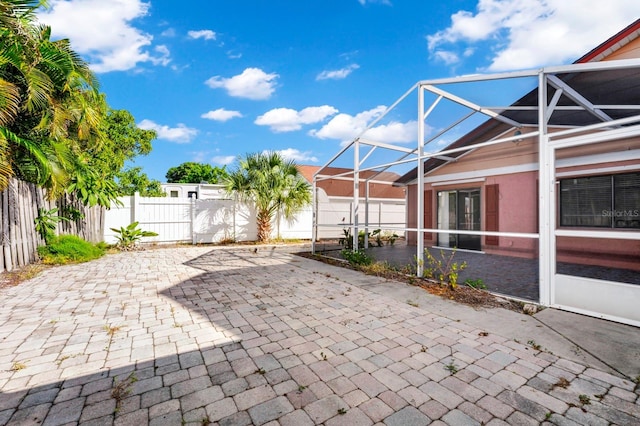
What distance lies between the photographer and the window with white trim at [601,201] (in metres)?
6.27

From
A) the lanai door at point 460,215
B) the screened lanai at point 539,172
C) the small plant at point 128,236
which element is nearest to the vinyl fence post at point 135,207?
the small plant at point 128,236

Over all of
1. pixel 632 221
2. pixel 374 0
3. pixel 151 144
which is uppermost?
pixel 374 0

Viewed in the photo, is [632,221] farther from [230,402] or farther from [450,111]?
[230,402]

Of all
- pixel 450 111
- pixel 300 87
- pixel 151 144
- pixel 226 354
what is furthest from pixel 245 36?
pixel 226 354

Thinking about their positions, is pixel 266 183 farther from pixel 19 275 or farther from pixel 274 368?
pixel 274 368

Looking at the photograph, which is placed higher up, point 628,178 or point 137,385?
point 628,178

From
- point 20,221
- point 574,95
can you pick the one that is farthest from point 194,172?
point 574,95

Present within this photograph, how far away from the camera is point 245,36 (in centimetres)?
1209

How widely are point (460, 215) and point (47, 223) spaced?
1150 centimetres

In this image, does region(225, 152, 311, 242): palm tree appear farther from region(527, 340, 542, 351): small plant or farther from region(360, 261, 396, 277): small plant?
region(527, 340, 542, 351): small plant

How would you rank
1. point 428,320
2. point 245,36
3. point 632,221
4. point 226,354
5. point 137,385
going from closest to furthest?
point 137,385
point 226,354
point 428,320
point 632,221
point 245,36

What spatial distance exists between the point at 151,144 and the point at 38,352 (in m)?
20.2

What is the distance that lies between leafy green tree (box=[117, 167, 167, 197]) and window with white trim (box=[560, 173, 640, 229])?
19966mm

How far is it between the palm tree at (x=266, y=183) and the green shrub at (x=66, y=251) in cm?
489
